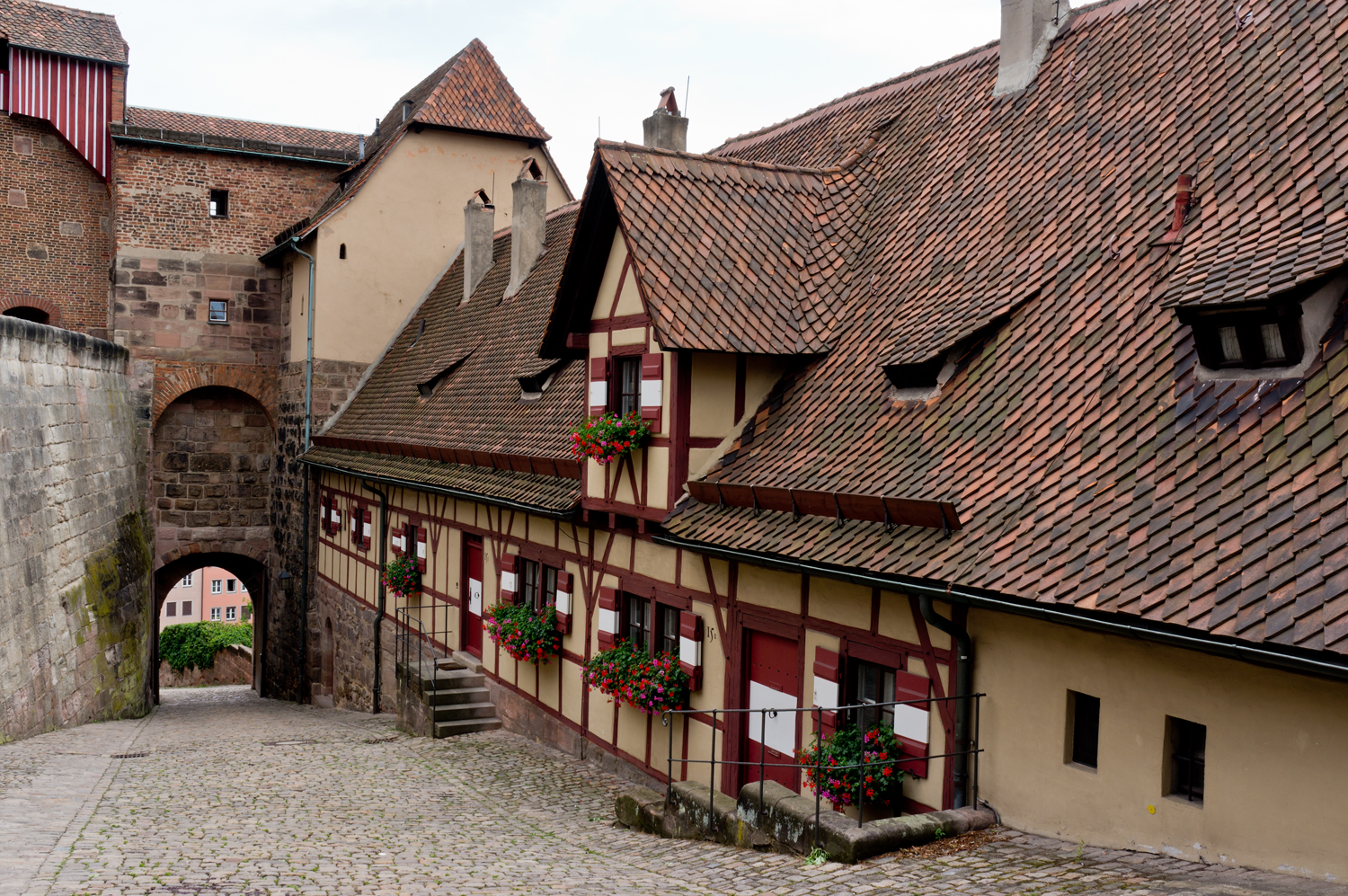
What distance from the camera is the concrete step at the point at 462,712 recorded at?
638 inches

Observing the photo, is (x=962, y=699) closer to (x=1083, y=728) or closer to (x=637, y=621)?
(x=1083, y=728)

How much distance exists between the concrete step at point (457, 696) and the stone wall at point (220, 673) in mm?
26201

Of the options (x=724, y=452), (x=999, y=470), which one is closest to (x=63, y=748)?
(x=724, y=452)

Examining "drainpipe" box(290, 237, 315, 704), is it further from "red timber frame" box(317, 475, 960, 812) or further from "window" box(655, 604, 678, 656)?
"window" box(655, 604, 678, 656)

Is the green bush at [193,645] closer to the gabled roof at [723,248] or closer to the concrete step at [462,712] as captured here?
the concrete step at [462,712]

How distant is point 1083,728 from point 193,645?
3987 centimetres

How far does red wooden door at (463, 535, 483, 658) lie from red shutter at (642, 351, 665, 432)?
6.27 metres

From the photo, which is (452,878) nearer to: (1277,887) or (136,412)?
(1277,887)

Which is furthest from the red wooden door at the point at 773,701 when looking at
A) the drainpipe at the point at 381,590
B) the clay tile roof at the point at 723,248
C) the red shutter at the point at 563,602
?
the drainpipe at the point at 381,590

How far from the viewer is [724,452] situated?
11609 millimetres

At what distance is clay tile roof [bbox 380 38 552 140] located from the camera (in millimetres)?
25641

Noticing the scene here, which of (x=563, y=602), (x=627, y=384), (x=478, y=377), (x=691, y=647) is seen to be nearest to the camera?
(x=691, y=647)

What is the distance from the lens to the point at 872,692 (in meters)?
9.55

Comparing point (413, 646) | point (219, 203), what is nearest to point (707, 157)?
point (413, 646)
